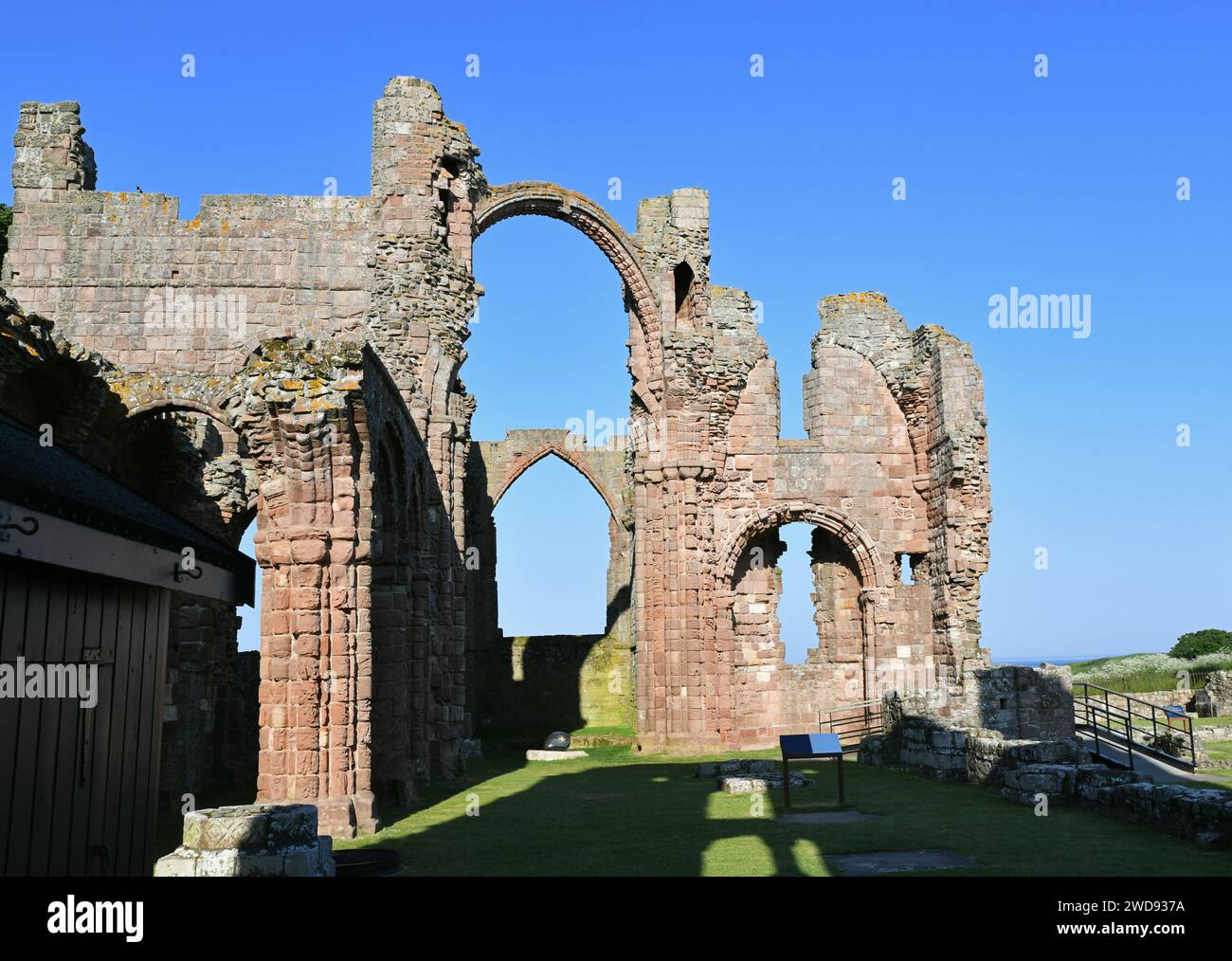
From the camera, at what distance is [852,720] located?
22297 millimetres

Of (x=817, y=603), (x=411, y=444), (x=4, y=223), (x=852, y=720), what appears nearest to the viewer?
(x=411, y=444)

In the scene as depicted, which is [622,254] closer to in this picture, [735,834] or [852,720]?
[852,720]

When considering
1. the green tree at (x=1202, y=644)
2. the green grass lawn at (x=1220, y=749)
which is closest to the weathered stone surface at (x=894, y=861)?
the green grass lawn at (x=1220, y=749)

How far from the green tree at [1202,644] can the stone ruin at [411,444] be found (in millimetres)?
25167

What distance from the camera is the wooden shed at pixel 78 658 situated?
19.5 ft

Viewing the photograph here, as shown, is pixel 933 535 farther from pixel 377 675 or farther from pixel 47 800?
pixel 47 800

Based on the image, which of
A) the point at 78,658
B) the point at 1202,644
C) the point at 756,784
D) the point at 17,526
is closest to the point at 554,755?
the point at 756,784

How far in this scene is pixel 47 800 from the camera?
6.35 meters

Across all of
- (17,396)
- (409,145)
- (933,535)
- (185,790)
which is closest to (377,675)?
(185,790)

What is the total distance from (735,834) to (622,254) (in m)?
15.1

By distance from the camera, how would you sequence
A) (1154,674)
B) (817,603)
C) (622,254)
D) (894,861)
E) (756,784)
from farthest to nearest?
(1154,674) → (817,603) → (622,254) → (756,784) → (894,861)

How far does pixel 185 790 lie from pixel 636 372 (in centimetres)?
1219

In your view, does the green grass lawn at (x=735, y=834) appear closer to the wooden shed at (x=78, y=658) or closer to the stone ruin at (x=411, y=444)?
the stone ruin at (x=411, y=444)

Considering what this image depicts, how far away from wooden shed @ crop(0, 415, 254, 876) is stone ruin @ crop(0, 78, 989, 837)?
2.48m
